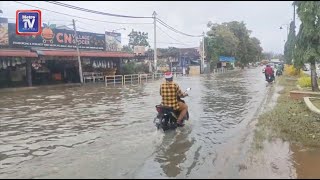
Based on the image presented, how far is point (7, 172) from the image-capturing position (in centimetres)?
750

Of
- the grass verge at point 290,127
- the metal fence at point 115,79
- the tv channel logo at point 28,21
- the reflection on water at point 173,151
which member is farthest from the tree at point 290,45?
the metal fence at point 115,79

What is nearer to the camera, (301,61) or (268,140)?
(268,140)

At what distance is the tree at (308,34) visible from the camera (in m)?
17.6

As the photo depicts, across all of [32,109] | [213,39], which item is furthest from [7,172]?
[213,39]

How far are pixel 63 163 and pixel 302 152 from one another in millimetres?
4727

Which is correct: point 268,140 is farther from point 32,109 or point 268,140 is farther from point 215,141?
point 32,109

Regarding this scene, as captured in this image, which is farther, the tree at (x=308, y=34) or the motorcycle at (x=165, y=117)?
the tree at (x=308, y=34)

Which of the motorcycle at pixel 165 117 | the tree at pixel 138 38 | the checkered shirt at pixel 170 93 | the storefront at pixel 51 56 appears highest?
the tree at pixel 138 38

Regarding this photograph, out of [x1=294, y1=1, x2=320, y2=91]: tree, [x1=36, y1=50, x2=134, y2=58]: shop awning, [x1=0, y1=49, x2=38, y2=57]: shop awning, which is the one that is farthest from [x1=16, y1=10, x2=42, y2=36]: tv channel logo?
[x1=294, y1=1, x2=320, y2=91]: tree

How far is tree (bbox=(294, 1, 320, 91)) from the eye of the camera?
17641 mm

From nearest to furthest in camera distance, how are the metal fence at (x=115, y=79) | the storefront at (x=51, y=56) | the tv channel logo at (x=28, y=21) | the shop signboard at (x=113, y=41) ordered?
the tv channel logo at (x=28, y=21)
the storefront at (x=51, y=56)
the metal fence at (x=115, y=79)
the shop signboard at (x=113, y=41)

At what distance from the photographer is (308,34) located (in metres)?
17.8

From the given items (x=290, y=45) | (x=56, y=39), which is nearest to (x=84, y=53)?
(x=56, y=39)

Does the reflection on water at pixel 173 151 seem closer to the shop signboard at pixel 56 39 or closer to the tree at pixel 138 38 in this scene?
the shop signboard at pixel 56 39
